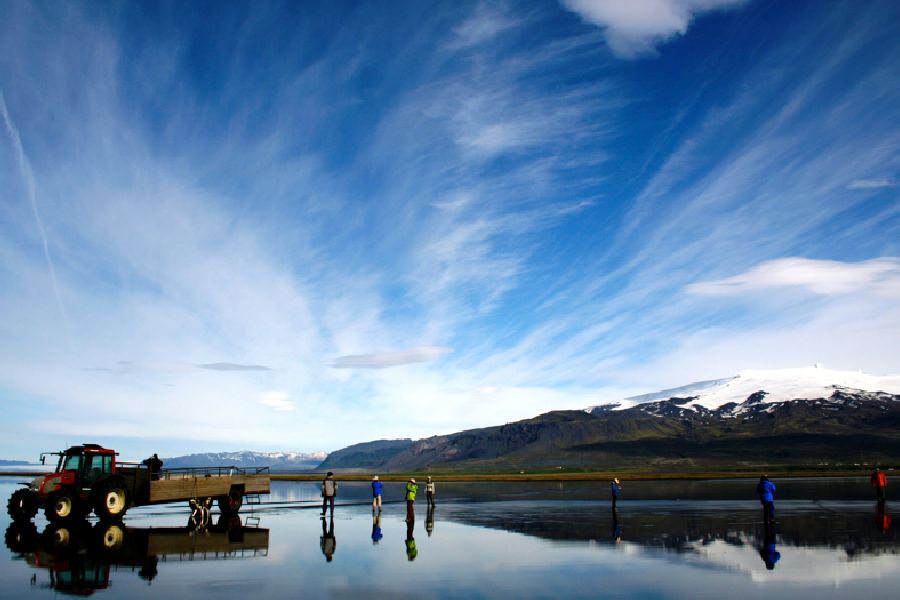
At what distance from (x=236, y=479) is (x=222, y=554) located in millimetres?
15548

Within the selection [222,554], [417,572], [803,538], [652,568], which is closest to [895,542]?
[803,538]

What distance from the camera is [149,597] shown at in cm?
1579

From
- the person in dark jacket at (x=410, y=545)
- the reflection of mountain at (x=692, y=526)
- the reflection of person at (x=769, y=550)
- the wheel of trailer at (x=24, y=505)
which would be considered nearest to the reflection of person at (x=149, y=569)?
the person in dark jacket at (x=410, y=545)

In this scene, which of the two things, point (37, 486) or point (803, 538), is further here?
point (37, 486)

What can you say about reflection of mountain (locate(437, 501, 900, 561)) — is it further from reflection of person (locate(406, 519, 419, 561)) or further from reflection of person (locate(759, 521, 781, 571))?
reflection of person (locate(406, 519, 419, 561))

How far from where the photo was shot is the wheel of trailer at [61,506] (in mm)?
31281

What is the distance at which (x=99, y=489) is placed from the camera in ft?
103

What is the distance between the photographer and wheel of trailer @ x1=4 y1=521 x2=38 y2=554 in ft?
82.3

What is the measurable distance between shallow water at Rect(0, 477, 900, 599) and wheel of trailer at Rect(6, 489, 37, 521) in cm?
118

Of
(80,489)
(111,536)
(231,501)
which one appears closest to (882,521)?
(231,501)

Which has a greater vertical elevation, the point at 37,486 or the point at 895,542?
the point at 37,486

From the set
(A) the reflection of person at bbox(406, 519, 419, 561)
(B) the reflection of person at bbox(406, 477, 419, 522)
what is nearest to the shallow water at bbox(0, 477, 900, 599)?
(A) the reflection of person at bbox(406, 519, 419, 561)

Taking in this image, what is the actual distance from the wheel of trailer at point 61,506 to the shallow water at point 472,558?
0.88 meters

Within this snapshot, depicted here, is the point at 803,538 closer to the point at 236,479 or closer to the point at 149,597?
the point at 149,597
